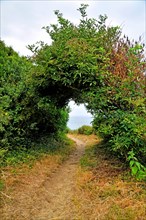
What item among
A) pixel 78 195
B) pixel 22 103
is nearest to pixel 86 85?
pixel 22 103

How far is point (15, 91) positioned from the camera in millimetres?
11547

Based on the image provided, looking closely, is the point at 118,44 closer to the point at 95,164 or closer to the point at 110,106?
the point at 110,106

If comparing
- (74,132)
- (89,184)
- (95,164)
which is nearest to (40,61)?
(95,164)

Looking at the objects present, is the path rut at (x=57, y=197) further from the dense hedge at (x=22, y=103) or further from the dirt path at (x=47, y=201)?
the dense hedge at (x=22, y=103)

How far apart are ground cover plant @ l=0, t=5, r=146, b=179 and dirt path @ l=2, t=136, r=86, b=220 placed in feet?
4.10

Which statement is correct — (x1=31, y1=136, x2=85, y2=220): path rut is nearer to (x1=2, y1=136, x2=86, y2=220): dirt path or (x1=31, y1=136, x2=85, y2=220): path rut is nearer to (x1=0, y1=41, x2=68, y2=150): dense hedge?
(x1=2, y1=136, x2=86, y2=220): dirt path

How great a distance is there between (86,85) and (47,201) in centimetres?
463

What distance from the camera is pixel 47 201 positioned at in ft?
21.7

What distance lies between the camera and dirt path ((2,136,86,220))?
5.72 meters

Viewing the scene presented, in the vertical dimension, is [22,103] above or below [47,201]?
above

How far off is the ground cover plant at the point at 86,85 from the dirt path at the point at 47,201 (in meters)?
1.25

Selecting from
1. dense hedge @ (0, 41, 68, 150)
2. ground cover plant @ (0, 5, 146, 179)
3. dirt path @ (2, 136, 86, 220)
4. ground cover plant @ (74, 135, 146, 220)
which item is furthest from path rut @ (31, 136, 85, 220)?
dense hedge @ (0, 41, 68, 150)

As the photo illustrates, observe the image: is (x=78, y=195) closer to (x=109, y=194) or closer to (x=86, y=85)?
(x=109, y=194)

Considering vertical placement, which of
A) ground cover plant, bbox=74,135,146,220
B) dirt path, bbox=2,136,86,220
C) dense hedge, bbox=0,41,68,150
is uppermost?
dense hedge, bbox=0,41,68,150
